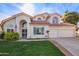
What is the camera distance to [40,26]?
905cm

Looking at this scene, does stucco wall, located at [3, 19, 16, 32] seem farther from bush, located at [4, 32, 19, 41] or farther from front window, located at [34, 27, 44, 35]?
front window, located at [34, 27, 44, 35]

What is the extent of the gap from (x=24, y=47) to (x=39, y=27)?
0.30m

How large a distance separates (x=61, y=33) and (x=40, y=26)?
0.27 m

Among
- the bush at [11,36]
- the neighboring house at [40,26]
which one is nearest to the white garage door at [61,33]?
the neighboring house at [40,26]

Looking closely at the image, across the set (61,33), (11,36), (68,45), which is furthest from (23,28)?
(68,45)

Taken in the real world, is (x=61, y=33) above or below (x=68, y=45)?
above

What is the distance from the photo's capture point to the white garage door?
9055 millimetres

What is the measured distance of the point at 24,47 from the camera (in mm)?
9031

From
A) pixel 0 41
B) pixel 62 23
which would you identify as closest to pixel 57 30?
pixel 62 23

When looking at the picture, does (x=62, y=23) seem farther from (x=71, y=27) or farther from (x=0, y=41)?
(x=0, y=41)

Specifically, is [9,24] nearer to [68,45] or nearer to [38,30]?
[38,30]

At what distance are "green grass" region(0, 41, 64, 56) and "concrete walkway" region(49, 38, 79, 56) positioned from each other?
0.19ft

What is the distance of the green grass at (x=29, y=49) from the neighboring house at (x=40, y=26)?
10 centimetres

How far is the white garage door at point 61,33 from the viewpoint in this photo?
9055mm
